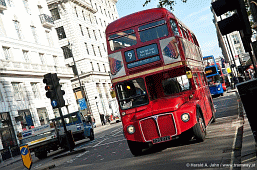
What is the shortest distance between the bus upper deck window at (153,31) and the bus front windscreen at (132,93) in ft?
4.24

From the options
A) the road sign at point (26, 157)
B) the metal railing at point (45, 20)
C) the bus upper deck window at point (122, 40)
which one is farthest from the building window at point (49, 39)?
the bus upper deck window at point (122, 40)

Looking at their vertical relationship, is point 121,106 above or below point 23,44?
below

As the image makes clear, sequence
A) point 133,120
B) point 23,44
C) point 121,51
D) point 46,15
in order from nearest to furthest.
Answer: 1. point 133,120
2. point 121,51
3. point 23,44
4. point 46,15

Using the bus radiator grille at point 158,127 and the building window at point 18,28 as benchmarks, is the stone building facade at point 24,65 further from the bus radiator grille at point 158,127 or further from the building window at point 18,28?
the bus radiator grille at point 158,127

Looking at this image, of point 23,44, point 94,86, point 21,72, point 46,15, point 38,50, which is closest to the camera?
point 21,72

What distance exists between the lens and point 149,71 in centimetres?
1224

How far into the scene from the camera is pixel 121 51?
41.2 ft

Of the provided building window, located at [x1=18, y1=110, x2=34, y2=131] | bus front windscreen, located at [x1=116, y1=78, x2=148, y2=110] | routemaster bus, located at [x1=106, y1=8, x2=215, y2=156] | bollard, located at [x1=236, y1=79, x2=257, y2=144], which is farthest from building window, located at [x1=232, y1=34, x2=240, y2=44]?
bollard, located at [x1=236, y1=79, x2=257, y2=144]

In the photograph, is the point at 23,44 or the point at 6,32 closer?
the point at 6,32

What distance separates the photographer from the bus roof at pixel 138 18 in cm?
1248

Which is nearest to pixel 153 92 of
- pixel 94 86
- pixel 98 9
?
pixel 94 86

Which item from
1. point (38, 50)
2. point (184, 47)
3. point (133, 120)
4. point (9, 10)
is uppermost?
point (9, 10)

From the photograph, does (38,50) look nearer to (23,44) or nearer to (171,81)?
(23,44)

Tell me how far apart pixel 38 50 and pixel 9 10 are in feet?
19.2
